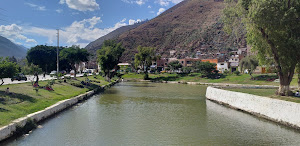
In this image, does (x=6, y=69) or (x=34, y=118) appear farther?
(x=6, y=69)

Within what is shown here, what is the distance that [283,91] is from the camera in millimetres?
25109

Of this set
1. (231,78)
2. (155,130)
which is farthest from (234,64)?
(155,130)

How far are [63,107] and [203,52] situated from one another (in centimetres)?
15199

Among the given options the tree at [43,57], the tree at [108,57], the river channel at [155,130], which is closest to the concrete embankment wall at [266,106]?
the river channel at [155,130]

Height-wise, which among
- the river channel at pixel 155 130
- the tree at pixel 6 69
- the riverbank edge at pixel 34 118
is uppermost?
the tree at pixel 6 69

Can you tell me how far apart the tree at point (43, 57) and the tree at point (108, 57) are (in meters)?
22.9

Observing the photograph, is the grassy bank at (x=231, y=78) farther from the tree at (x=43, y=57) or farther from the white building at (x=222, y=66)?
the tree at (x=43, y=57)

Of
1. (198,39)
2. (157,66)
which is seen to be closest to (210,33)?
(198,39)

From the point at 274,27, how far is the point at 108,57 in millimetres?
55179

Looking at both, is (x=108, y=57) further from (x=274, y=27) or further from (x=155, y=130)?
(x=155, y=130)

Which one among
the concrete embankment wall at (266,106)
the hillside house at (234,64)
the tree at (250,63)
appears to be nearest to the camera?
the concrete embankment wall at (266,106)

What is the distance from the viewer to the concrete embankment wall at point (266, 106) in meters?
19.4

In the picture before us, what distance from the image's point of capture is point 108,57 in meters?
72.7

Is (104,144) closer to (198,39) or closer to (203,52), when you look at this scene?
(203,52)
